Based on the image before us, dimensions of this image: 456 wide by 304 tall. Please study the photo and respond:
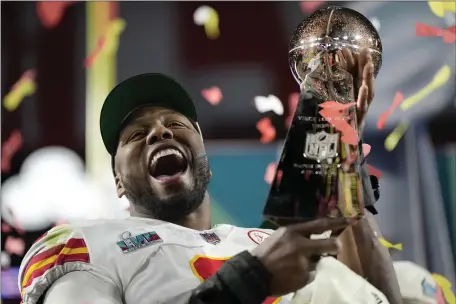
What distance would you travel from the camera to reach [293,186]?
73cm

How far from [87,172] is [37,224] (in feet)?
0.59

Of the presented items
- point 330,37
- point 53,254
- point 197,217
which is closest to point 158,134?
point 197,217

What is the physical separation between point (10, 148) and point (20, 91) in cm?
15

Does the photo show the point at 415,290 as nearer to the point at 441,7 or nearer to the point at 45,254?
the point at 45,254

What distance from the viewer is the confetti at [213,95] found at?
1557 mm

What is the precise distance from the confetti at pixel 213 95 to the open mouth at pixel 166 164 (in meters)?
0.45

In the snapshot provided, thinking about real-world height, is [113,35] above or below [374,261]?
above

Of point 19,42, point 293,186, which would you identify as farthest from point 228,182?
point 293,186

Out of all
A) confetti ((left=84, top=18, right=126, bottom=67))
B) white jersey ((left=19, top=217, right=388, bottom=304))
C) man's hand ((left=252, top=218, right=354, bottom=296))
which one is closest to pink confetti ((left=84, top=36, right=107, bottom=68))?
confetti ((left=84, top=18, right=126, bottom=67))

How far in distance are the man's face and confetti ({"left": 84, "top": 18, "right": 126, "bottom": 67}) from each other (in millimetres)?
429

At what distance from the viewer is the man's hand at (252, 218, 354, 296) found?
74 centimetres

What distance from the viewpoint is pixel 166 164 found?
1.12 metres

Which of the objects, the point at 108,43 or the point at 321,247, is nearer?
the point at 321,247

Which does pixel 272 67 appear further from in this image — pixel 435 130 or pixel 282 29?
pixel 435 130
